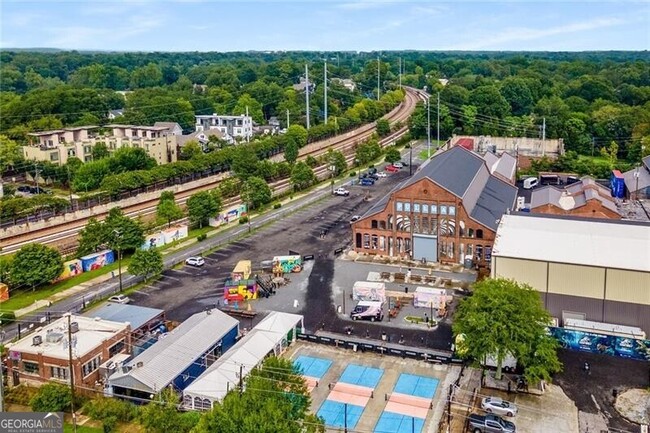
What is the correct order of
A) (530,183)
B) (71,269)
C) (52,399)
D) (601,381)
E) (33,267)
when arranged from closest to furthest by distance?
(52,399) → (601,381) → (33,267) → (71,269) → (530,183)

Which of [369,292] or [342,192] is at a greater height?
[342,192]

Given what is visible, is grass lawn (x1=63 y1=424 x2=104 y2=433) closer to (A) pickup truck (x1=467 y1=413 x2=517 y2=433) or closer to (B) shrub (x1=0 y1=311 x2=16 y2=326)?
(B) shrub (x1=0 y1=311 x2=16 y2=326)

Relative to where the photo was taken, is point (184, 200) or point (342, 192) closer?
point (184, 200)

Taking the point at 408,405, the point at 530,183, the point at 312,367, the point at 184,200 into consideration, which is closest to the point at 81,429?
the point at 312,367

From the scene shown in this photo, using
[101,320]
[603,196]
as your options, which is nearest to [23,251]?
[101,320]

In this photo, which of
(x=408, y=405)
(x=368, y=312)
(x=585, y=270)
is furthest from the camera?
(x=368, y=312)

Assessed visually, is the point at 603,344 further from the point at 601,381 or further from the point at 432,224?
the point at 432,224

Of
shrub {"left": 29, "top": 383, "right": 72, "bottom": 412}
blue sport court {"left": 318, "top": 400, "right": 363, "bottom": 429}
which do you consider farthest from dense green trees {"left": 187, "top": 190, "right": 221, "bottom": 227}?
blue sport court {"left": 318, "top": 400, "right": 363, "bottom": 429}
